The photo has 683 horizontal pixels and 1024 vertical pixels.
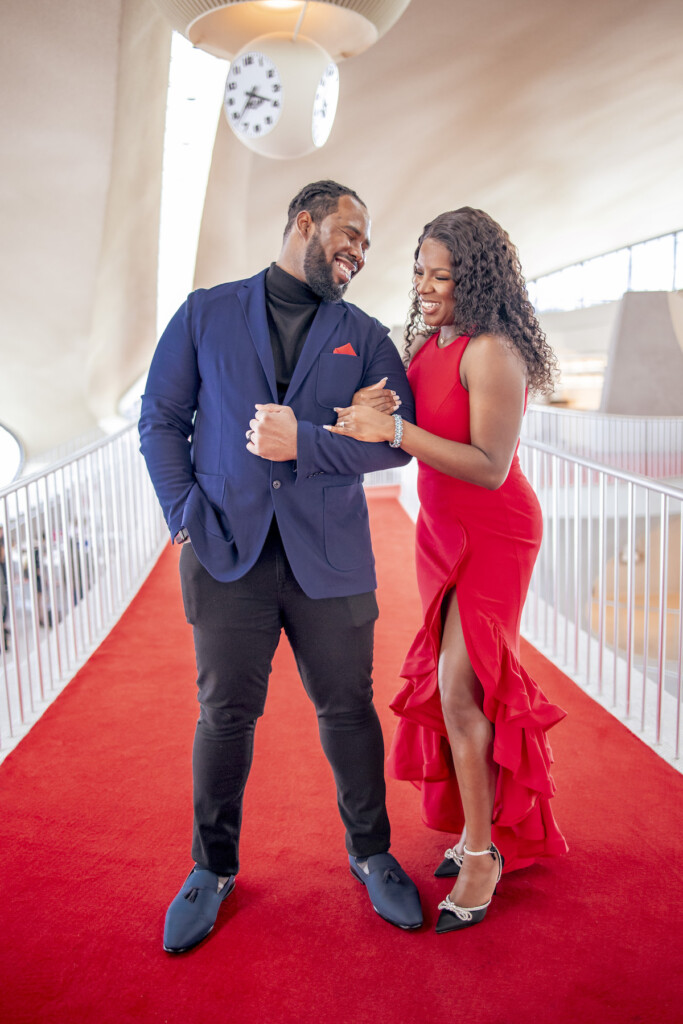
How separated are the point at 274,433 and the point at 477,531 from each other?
0.56 meters

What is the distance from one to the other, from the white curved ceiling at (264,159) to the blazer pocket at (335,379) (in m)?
6.37

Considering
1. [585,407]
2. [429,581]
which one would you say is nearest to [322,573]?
[429,581]

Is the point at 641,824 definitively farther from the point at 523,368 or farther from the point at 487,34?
the point at 487,34

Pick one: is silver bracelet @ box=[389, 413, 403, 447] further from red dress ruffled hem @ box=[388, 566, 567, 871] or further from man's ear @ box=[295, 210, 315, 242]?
man's ear @ box=[295, 210, 315, 242]

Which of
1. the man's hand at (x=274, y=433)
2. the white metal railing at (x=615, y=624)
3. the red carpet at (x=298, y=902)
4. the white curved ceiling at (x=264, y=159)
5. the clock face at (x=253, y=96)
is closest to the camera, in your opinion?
the red carpet at (x=298, y=902)

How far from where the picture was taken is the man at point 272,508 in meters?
1.83

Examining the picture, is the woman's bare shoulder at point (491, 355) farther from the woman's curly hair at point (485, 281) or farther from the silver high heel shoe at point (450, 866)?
the silver high heel shoe at point (450, 866)

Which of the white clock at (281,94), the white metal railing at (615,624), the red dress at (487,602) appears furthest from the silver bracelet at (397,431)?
the white clock at (281,94)

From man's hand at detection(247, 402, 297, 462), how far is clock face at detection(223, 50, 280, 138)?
12.9ft

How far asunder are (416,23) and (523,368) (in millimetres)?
8306

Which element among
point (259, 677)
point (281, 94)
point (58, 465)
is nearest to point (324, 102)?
point (281, 94)

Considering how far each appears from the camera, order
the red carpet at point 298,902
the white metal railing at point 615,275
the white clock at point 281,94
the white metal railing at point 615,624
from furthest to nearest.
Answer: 1. the white metal railing at point 615,275
2. the white clock at point 281,94
3. the white metal railing at point 615,624
4. the red carpet at point 298,902

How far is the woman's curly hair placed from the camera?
6.06ft

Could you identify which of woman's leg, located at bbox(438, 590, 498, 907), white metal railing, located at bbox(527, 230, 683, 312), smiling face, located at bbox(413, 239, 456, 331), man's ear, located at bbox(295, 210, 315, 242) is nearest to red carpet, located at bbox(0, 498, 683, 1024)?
woman's leg, located at bbox(438, 590, 498, 907)
